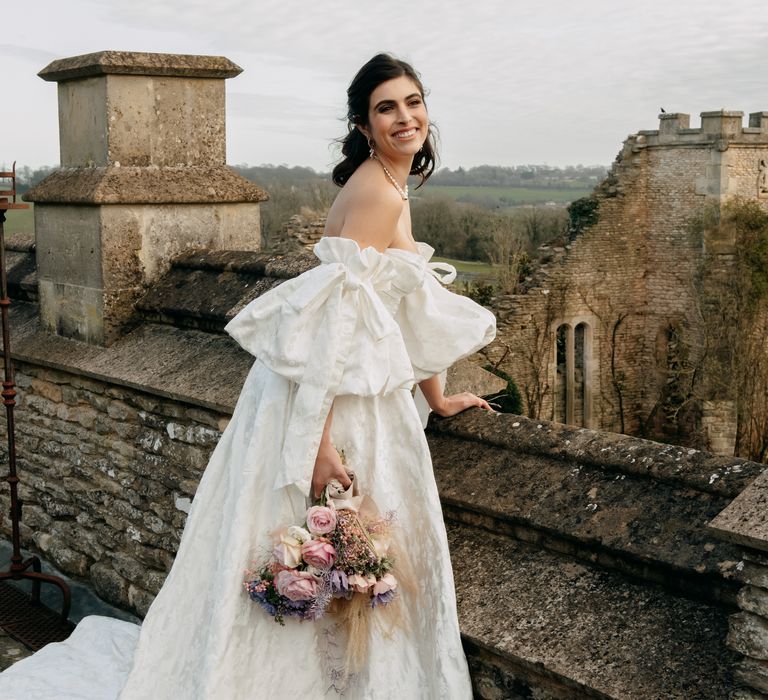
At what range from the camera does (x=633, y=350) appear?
Answer: 2519 centimetres

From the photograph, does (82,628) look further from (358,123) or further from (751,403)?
(751,403)

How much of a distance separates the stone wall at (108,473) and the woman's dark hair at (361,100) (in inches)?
48.7

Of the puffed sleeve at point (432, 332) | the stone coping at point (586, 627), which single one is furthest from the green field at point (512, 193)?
the stone coping at point (586, 627)

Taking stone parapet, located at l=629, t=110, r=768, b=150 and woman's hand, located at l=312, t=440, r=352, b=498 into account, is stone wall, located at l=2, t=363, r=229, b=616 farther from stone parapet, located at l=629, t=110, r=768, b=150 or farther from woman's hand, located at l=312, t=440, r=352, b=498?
stone parapet, located at l=629, t=110, r=768, b=150

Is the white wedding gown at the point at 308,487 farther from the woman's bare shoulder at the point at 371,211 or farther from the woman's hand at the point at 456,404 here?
the woman's hand at the point at 456,404

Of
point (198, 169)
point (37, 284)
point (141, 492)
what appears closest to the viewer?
point (141, 492)

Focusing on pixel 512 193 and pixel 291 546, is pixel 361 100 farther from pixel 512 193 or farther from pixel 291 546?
pixel 512 193

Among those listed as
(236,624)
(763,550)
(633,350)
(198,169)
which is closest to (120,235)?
(198,169)

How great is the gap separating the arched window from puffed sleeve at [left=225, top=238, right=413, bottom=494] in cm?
2027

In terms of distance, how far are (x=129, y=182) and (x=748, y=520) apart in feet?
10.5

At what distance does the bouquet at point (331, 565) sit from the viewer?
2514mm

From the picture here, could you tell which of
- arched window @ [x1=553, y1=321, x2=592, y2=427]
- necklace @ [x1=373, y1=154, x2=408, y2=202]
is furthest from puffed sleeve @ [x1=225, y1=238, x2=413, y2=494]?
arched window @ [x1=553, y1=321, x2=592, y2=427]

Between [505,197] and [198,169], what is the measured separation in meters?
47.3

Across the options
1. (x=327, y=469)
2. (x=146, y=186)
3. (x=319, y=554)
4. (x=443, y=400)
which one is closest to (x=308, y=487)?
(x=327, y=469)
